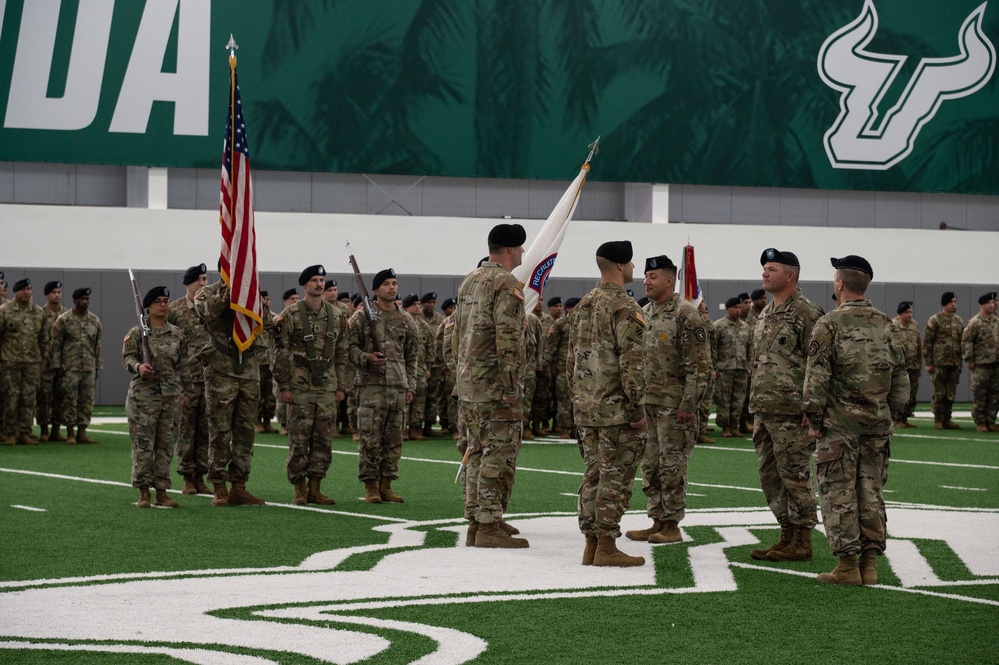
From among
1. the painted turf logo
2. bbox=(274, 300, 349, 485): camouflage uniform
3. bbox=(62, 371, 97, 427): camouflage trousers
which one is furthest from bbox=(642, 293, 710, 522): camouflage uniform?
the painted turf logo

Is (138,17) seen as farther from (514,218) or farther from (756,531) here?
(756,531)

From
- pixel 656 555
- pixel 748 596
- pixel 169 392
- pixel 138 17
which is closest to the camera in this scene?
pixel 748 596

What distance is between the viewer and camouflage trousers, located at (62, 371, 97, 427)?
18.4 m

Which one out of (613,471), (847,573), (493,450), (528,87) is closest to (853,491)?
(847,573)

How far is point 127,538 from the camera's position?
9.18 m

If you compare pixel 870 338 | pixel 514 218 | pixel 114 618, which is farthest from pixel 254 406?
pixel 514 218

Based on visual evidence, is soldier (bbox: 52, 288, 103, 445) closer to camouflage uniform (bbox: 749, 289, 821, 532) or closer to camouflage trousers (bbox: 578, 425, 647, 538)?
camouflage trousers (bbox: 578, 425, 647, 538)

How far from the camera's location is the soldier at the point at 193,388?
11.6 m

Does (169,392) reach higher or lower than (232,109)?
lower

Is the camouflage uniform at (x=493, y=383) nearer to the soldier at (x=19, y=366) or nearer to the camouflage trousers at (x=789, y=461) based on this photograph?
the camouflage trousers at (x=789, y=461)

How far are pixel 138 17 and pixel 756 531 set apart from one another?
17.7m

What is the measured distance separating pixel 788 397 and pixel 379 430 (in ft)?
14.7

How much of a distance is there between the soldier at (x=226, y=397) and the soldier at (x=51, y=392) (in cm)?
823

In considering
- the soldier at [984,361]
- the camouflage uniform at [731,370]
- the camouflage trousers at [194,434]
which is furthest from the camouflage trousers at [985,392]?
the camouflage trousers at [194,434]
